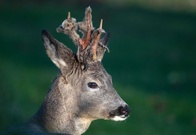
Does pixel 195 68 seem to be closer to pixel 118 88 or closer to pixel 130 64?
pixel 130 64

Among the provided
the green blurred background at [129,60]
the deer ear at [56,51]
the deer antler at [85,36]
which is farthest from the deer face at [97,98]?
the green blurred background at [129,60]

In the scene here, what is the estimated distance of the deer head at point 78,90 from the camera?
10.5 m

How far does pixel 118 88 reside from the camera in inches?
794

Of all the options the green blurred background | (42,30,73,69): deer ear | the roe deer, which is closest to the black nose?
the roe deer

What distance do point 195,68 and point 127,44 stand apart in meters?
3.65

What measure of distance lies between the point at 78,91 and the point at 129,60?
13.5m

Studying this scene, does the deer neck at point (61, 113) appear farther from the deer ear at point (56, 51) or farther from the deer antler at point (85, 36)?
the deer antler at point (85, 36)

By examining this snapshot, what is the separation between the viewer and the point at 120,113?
34.2 ft

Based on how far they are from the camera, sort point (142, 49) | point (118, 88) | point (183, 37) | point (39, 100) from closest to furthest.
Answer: point (39, 100) < point (118, 88) < point (142, 49) < point (183, 37)

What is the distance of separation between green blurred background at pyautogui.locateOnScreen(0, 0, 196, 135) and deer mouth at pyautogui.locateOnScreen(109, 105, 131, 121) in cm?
355

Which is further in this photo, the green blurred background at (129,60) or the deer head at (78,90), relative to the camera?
the green blurred background at (129,60)

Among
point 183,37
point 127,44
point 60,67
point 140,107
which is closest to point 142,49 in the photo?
point 127,44

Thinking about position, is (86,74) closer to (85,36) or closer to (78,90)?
(78,90)

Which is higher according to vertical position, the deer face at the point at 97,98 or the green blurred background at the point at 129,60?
the deer face at the point at 97,98
